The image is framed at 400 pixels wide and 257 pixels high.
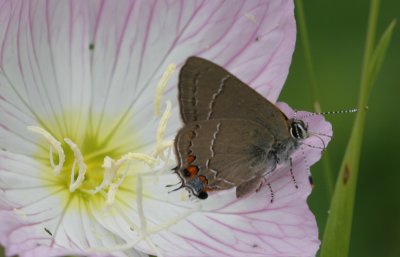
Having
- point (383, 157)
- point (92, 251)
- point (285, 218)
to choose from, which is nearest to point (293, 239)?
point (285, 218)

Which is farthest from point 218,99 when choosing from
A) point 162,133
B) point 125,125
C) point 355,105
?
point 355,105

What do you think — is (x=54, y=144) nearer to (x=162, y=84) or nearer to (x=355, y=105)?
(x=162, y=84)

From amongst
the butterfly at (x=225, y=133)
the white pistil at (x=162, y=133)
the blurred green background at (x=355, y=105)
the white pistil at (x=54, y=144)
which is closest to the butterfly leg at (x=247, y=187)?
the butterfly at (x=225, y=133)

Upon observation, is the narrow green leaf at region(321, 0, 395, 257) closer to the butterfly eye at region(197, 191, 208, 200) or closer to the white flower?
the white flower

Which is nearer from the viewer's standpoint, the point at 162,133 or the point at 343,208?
the point at 343,208

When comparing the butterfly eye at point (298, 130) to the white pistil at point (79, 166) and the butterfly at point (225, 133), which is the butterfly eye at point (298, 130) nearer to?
the butterfly at point (225, 133)

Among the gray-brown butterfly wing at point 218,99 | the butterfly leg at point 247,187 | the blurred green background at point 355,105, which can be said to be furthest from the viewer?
the blurred green background at point 355,105

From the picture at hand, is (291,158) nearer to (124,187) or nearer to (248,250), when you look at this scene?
(248,250)
